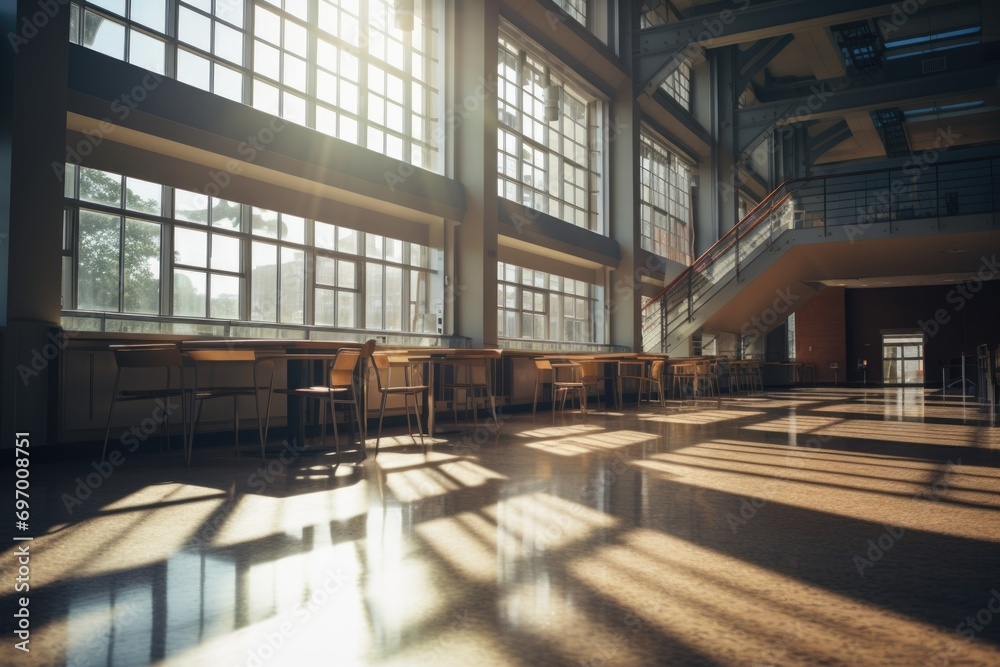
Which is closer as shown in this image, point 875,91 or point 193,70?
point 193,70

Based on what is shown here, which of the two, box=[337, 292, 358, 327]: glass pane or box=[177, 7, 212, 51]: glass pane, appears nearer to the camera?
box=[177, 7, 212, 51]: glass pane

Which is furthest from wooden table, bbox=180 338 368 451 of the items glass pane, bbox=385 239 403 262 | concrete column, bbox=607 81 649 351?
concrete column, bbox=607 81 649 351

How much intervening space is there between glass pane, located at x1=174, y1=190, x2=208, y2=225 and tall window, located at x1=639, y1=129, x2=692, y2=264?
397 inches

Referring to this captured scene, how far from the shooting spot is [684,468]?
466cm

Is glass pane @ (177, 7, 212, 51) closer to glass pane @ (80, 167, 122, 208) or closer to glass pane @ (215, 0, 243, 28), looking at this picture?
glass pane @ (215, 0, 243, 28)

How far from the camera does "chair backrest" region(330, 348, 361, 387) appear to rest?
5.01m

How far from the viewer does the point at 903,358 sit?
24.0 m

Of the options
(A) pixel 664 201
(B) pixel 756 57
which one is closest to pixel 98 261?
(A) pixel 664 201

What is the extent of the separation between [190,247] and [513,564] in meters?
5.27

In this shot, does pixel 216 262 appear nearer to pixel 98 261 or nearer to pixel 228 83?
pixel 98 261

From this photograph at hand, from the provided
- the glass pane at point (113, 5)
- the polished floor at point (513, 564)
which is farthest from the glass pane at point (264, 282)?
the polished floor at point (513, 564)

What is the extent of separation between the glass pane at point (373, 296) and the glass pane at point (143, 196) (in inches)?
106

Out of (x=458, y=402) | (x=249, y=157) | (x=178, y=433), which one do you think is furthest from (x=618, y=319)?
(x=178, y=433)

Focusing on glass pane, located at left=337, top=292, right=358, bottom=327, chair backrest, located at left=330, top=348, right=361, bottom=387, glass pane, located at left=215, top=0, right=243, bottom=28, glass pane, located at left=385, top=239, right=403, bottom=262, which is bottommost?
chair backrest, located at left=330, top=348, right=361, bottom=387
